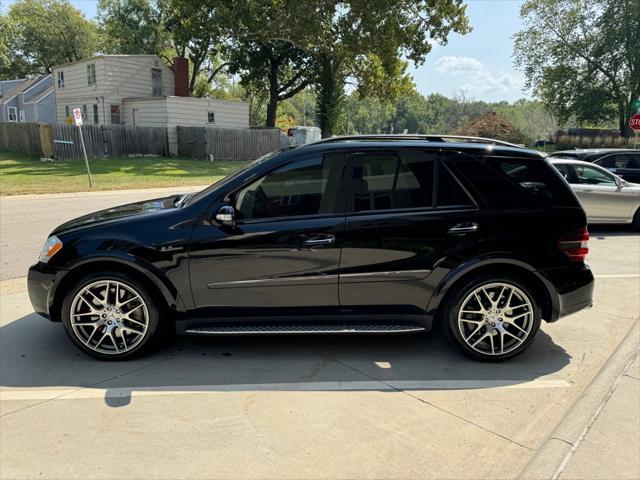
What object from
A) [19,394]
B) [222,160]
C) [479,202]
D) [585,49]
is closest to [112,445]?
[19,394]

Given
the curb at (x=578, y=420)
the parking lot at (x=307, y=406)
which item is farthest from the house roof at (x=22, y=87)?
the curb at (x=578, y=420)

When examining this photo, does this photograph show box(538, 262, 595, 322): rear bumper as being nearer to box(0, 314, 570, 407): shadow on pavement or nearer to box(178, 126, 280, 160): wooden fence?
box(0, 314, 570, 407): shadow on pavement

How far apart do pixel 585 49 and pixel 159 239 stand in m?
48.5

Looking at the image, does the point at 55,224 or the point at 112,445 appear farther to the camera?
the point at 55,224

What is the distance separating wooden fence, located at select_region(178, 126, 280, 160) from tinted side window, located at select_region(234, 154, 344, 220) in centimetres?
2637

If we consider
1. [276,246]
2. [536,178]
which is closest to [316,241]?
[276,246]

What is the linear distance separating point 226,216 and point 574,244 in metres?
2.77

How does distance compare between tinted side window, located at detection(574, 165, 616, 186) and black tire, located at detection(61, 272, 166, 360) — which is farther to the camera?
tinted side window, located at detection(574, 165, 616, 186)

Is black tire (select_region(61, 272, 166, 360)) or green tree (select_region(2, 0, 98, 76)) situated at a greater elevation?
green tree (select_region(2, 0, 98, 76))

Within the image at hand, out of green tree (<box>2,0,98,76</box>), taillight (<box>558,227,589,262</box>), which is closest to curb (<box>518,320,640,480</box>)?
taillight (<box>558,227,589,262</box>)

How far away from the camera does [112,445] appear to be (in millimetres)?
2922

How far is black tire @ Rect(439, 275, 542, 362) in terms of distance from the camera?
4012 millimetres

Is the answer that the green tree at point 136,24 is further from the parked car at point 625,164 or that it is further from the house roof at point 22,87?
the parked car at point 625,164

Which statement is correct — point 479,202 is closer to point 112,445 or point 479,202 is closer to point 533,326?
point 533,326
